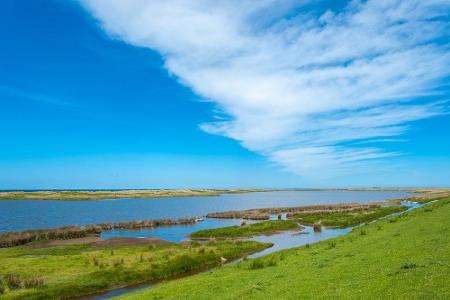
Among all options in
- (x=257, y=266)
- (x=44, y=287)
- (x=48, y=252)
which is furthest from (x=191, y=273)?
(x=48, y=252)

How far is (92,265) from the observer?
39.6 meters

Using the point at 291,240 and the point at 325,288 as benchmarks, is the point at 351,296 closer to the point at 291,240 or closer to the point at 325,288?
the point at 325,288

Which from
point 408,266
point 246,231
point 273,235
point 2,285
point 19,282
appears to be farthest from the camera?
point 246,231

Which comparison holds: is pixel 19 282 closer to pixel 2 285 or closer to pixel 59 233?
pixel 2 285

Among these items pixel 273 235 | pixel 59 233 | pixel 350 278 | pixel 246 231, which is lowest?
pixel 273 235

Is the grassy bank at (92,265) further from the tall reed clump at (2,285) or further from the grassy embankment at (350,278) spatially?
the grassy embankment at (350,278)

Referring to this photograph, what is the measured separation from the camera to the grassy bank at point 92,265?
31703 millimetres

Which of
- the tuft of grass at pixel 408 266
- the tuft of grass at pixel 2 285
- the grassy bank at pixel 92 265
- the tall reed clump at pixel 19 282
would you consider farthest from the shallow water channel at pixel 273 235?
→ the tuft of grass at pixel 408 266

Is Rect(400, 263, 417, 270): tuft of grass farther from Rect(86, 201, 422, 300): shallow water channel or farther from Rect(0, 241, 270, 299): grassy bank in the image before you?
Rect(86, 201, 422, 300): shallow water channel

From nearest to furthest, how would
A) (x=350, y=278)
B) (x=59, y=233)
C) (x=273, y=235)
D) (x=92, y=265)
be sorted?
(x=350, y=278), (x=92, y=265), (x=59, y=233), (x=273, y=235)

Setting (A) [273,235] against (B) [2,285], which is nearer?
(B) [2,285]

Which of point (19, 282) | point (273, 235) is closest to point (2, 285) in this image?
point (19, 282)

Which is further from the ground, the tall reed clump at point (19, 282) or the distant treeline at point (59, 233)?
the distant treeline at point (59, 233)

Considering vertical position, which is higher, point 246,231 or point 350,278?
point 350,278
